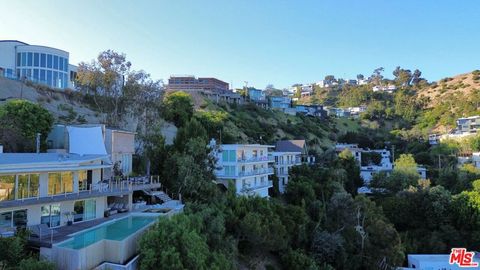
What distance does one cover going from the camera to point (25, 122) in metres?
26.4

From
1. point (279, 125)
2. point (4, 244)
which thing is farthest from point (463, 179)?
point (4, 244)

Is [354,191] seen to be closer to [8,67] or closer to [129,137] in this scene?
[129,137]

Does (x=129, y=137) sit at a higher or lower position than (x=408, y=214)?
higher

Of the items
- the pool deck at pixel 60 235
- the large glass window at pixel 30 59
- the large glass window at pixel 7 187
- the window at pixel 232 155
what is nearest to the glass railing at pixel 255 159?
the window at pixel 232 155

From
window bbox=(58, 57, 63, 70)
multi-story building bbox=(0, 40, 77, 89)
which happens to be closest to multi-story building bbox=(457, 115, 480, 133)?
window bbox=(58, 57, 63, 70)

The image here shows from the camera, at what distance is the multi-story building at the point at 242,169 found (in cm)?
3678

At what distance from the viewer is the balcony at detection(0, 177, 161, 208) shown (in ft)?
56.1

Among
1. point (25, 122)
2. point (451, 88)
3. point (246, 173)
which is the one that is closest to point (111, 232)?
point (25, 122)

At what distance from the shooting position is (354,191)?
177ft

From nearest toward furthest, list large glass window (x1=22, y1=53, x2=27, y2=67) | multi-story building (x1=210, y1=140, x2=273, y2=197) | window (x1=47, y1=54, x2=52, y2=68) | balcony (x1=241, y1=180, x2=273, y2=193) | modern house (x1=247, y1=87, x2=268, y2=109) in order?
balcony (x1=241, y1=180, x2=273, y2=193), multi-story building (x1=210, y1=140, x2=273, y2=197), large glass window (x1=22, y1=53, x2=27, y2=67), window (x1=47, y1=54, x2=52, y2=68), modern house (x1=247, y1=87, x2=268, y2=109)

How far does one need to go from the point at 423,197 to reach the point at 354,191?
1382 cm

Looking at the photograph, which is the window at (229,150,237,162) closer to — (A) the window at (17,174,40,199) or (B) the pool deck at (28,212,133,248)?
(B) the pool deck at (28,212,133,248)

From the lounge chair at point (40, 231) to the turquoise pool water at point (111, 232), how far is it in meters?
2.07

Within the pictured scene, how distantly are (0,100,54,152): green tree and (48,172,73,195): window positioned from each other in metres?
7.11
